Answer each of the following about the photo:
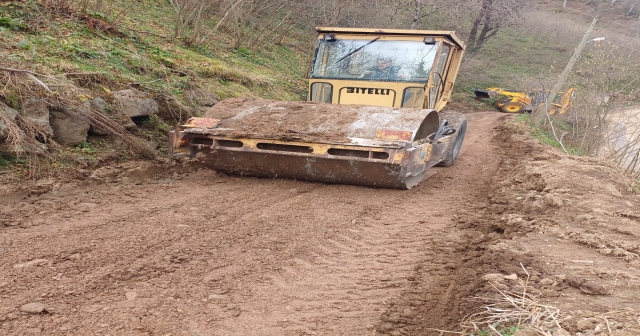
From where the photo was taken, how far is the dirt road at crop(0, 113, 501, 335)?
115 inches

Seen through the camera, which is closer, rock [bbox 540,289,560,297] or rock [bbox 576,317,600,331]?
rock [bbox 576,317,600,331]

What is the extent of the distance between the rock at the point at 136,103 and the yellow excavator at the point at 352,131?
1.06m

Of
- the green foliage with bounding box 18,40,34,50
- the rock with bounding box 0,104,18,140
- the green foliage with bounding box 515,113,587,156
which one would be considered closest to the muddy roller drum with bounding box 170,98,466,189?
the rock with bounding box 0,104,18,140

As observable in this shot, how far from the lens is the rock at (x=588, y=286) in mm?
3076

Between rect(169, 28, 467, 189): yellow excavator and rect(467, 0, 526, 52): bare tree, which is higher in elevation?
rect(467, 0, 526, 52): bare tree

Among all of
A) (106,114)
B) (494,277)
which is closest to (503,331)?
(494,277)

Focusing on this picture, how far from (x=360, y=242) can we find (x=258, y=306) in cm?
Result: 147

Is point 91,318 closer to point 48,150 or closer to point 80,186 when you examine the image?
point 80,186

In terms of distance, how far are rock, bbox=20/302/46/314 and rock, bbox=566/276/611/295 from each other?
3115 millimetres

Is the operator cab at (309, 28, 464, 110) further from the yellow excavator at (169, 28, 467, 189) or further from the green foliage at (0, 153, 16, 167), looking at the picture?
the green foliage at (0, 153, 16, 167)

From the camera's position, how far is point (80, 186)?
17.0 feet

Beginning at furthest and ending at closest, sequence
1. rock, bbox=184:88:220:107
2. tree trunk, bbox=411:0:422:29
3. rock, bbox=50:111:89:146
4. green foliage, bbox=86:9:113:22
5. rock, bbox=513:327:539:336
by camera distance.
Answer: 1. tree trunk, bbox=411:0:422:29
2. green foliage, bbox=86:9:113:22
3. rock, bbox=184:88:220:107
4. rock, bbox=50:111:89:146
5. rock, bbox=513:327:539:336

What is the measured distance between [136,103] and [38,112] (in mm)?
1490

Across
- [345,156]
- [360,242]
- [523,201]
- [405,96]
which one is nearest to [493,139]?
[405,96]
